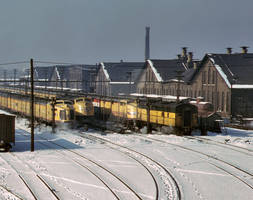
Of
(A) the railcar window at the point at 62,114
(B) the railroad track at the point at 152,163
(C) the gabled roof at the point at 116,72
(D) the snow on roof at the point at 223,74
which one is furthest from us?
(C) the gabled roof at the point at 116,72

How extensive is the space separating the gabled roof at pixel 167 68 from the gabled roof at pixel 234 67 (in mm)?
9584

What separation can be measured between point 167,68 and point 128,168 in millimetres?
46806

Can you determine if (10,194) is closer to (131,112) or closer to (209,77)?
(131,112)

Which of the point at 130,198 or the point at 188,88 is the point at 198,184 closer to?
the point at 130,198

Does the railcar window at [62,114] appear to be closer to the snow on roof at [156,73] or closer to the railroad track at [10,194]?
the railroad track at [10,194]

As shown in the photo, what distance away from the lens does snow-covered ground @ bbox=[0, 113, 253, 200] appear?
51.9ft

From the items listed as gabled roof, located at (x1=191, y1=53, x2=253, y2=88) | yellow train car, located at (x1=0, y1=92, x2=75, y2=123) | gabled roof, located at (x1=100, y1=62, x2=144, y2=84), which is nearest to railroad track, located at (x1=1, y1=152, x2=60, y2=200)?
yellow train car, located at (x1=0, y1=92, x2=75, y2=123)

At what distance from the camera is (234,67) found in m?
51.4

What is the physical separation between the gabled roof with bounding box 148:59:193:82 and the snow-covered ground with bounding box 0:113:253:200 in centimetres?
3309

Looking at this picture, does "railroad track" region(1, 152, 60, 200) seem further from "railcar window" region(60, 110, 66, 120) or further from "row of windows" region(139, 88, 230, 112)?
"row of windows" region(139, 88, 230, 112)

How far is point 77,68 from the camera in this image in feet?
311

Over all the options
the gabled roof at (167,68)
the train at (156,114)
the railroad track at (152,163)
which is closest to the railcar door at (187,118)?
the train at (156,114)

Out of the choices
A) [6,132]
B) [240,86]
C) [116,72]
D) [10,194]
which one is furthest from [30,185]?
[116,72]

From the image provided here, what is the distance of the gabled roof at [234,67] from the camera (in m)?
48.5
